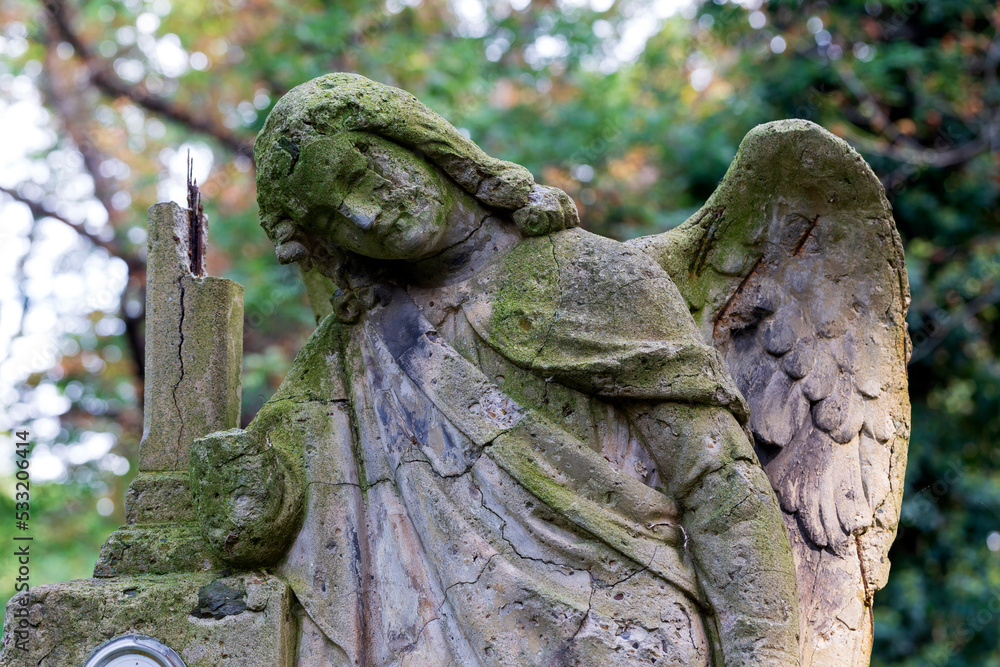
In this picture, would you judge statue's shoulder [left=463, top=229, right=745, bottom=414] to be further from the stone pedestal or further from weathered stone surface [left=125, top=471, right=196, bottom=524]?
weathered stone surface [left=125, top=471, right=196, bottom=524]

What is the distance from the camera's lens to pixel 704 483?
7.60ft

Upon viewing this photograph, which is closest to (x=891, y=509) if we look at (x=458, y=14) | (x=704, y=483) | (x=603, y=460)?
(x=704, y=483)

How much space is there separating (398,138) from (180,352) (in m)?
0.97

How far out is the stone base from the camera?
2.32 metres

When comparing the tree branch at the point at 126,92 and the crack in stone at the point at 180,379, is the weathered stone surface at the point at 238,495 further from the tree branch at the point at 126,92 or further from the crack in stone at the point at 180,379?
the tree branch at the point at 126,92

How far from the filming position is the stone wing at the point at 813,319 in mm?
2625

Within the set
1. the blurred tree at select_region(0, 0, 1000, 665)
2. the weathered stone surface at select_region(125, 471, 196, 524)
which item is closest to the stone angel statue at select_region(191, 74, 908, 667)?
the weathered stone surface at select_region(125, 471, 196, 524)

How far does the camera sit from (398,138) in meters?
2.43

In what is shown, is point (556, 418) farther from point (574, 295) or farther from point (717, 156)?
point (717, 156)

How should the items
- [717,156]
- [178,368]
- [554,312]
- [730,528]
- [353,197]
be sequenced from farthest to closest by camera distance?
[717,156] < [178,368] < [554,312] < [353,197] < [730,528]

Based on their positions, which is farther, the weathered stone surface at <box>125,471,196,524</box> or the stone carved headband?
the weathered stone surface at <box>125,471,196,524</box>

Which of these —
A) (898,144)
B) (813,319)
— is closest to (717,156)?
(898,144)

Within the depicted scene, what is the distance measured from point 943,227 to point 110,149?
330 inches

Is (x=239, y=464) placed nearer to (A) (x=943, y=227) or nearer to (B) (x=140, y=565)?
(B) (x=140, y=565)
